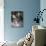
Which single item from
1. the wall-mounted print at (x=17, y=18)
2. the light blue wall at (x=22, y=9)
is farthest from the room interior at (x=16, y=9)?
the wall-mounted print at (x=17, y=18)

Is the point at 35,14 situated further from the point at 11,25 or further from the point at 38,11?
the point at 11,25

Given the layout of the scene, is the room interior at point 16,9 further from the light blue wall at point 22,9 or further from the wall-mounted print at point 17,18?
the wall-mounted print at point 17,18

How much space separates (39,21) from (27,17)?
0.50 metres

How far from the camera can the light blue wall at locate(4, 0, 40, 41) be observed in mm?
5270

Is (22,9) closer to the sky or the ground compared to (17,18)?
closer to the sky

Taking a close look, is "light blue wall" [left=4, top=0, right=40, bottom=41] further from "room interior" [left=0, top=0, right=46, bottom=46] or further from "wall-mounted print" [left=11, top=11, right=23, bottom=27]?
"wall-mounted print" [left=11, top=11, right=23, bottom=27]

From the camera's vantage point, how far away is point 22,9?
5336 mm

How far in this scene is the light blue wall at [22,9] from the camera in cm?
527

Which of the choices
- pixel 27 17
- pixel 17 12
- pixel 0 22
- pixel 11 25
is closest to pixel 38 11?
pixel 27 17

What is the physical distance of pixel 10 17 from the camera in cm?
529

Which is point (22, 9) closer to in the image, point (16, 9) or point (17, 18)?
point (16, 9)

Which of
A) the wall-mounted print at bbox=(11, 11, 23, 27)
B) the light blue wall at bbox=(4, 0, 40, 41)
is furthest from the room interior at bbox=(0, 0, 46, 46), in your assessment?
the wall-mounted print at bbox=(11, 11, 23, 27)

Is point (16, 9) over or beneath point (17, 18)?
over

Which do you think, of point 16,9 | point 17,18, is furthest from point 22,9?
point 17,18
